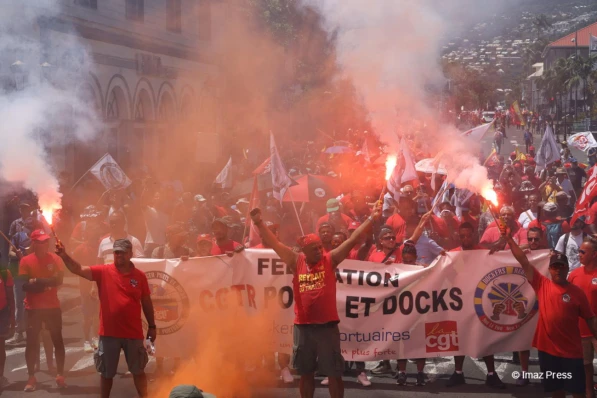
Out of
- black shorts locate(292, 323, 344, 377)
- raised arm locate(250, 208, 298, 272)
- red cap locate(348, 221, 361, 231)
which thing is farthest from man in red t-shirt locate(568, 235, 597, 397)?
red cap locate(348, 221, 361, 231)

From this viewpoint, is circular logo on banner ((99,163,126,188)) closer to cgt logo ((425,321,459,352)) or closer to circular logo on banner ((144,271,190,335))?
circular logo on banner ((144,271,190,335))

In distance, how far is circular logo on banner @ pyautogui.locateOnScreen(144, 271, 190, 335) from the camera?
871 cm

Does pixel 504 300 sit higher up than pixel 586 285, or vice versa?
pixel 586 285

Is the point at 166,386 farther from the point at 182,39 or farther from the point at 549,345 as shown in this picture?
the point at 182,39

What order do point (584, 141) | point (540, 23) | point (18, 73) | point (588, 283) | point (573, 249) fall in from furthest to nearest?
point (540, 23) → point (584, 141) → point (18, 73) → point (573, 249) → point (588, 283)

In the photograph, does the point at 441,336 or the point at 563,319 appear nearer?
the point at 563,319

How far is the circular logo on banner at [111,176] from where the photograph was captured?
47.3ft

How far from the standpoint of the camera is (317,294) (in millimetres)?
6922

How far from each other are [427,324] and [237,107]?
2131cm

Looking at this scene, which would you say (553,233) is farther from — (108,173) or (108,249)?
(108,173)

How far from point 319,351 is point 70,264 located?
2.29m

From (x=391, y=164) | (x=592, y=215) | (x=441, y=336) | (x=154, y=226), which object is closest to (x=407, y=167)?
(x=391, y=164)

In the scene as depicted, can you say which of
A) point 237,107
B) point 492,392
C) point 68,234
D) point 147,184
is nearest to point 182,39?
point 237,107

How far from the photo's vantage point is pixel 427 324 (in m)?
8.51
